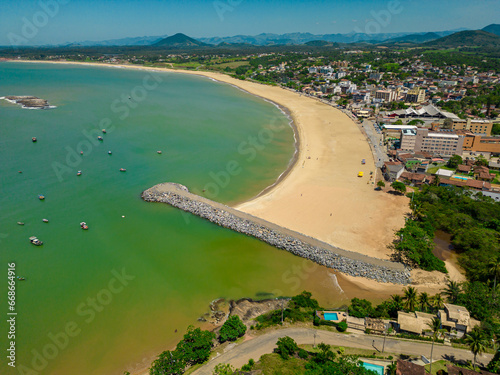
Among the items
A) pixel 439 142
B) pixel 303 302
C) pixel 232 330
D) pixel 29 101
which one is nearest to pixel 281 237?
pixel 303 302

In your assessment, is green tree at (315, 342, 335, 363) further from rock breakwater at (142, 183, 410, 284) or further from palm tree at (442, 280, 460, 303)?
palm tree at (442, 280, 460, 303)

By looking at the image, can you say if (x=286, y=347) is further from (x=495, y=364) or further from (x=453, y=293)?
(x=453, y=293)

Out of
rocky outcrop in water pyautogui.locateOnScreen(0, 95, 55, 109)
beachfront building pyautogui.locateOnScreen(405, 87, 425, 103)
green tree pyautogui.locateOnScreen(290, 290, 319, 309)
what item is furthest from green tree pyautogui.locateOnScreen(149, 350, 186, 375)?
beachfront building pyautogui.locateOnScreen(405, 87, 425, 103)

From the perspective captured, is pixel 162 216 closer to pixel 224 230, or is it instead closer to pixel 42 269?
pixel 224 230

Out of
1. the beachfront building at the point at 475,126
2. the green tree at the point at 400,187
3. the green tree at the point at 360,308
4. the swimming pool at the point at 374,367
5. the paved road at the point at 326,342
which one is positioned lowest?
the paved road at the point at 326,342

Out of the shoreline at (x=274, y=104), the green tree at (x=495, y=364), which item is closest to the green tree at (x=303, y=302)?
the green tree at (x=495, y=364)

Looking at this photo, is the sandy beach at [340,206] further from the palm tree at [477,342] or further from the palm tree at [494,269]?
the palm tree at [477,342]
